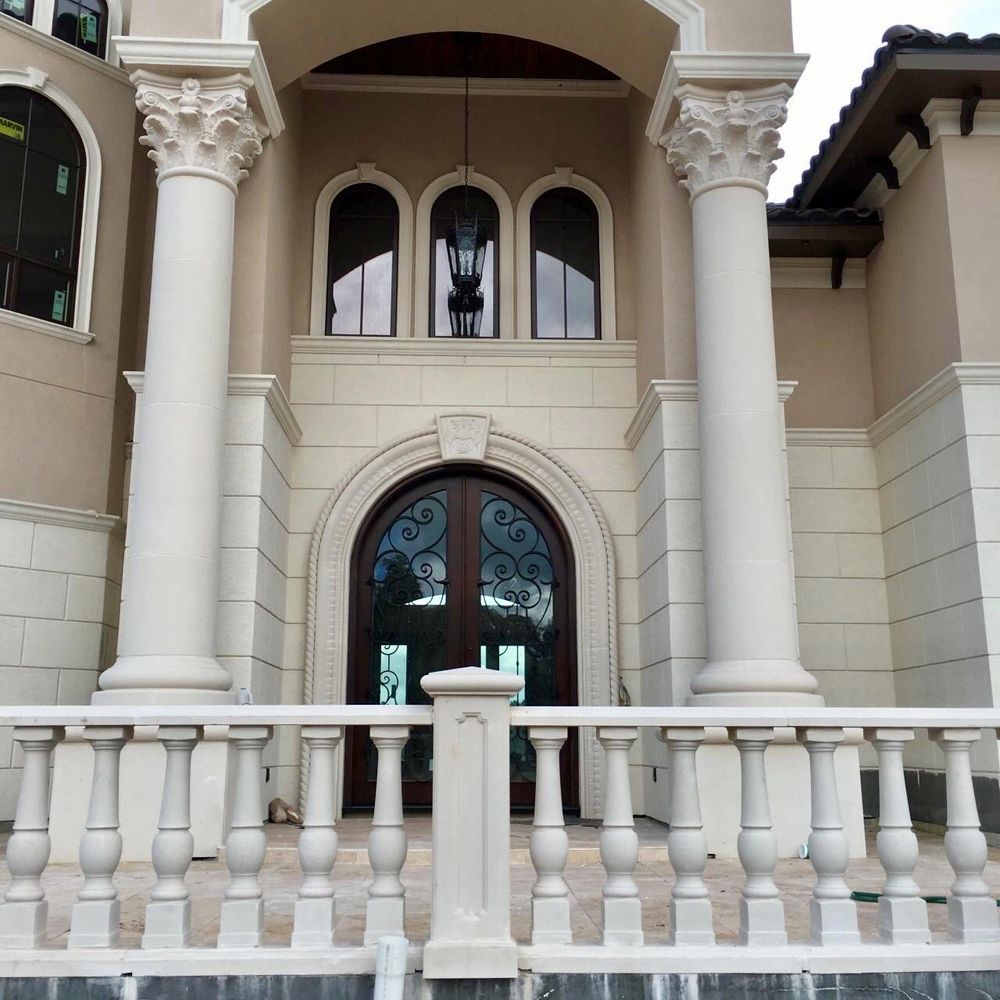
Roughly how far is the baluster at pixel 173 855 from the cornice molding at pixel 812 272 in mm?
6729

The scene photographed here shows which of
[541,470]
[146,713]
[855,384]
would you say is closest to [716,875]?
[146,713]

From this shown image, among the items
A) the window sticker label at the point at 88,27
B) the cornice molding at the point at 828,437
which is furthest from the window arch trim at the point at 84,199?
the cornice molding at the point at 828,437

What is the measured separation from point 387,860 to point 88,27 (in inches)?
304

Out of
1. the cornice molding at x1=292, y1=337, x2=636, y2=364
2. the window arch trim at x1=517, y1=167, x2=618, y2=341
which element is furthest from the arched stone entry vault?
the window arch trim at x1=517, y1=167, x2=618, y2=341

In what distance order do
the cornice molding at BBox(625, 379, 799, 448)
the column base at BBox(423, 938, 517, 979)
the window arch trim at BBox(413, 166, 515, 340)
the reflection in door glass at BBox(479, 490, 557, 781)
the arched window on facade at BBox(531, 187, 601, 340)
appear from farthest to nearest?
the arched window on facade at BBox(531, 187, 601, 340) → the window arch trim at BBox(413, 166, 515, 340) → the reflection in door glass at BBox(479, 490, 557, 781) → the cornice molding at BBox(625, 379, 799, 448) → the column base at BBox(423, 938, 517, 979)

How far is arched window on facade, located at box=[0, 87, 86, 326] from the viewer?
24.4 ft

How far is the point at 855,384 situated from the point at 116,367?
6045mm

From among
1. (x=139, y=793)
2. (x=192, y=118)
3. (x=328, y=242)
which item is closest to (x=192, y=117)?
(x=192, y=118)

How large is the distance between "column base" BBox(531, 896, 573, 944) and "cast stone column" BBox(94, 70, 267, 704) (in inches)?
111

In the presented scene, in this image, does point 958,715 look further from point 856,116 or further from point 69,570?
point 69,570

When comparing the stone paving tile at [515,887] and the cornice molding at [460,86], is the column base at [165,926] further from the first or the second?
the cornice molding at [460,86]

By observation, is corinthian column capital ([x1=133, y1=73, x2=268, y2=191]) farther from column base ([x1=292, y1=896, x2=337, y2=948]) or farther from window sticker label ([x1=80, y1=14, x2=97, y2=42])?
column base ([x1=292, y1=896, x2=337, y2=948])

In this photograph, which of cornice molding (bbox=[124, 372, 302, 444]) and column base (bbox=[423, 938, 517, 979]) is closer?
column base (bbox=[423, 938, 517, 979])

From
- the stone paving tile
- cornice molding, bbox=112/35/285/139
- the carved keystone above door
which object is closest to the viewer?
the stone paving tile
